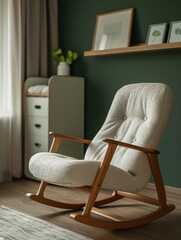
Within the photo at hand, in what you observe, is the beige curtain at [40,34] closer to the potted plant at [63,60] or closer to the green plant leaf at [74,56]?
the potted plant at [63,60]

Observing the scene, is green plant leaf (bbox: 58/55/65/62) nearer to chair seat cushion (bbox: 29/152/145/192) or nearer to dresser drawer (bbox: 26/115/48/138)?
dresser drawer (bbox: 26/115/48/138)

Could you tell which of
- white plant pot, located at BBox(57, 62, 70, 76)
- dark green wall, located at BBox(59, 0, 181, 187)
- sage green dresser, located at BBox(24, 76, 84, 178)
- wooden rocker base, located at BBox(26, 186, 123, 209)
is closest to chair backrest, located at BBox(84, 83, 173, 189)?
wooden rocker base, located at BBox(26, 186, 123, 209)

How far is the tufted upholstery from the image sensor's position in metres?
2.14

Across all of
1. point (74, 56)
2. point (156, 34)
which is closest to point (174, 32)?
point (156, 34)

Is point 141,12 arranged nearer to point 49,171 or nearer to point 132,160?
point 132,160

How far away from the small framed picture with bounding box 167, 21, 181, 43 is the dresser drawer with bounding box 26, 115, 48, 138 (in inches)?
54.6

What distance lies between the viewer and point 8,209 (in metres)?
2.65

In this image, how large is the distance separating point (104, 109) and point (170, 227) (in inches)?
64.3

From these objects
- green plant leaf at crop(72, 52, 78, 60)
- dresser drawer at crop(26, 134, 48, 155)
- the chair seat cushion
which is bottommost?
dresser drawer at crop(26, 134, 48, 155)

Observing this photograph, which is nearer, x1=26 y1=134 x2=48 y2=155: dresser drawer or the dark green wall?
the dark green wall

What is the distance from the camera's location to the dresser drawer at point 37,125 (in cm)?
349

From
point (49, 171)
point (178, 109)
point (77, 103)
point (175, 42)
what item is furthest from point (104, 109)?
point (49, 171)

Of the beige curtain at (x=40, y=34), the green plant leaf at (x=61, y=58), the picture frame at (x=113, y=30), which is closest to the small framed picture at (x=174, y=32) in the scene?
the picture frame at (x=113, y=30)

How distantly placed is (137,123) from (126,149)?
22cm
